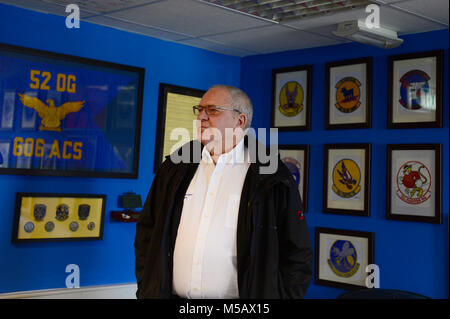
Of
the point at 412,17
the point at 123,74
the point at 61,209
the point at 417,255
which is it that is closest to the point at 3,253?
the point at 61,209

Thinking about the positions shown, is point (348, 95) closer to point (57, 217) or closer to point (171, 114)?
point (171, 114)

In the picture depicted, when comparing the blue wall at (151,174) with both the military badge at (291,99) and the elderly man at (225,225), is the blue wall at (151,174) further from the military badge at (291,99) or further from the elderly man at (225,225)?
the elderly man at (225,225)

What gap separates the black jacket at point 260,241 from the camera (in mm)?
2107

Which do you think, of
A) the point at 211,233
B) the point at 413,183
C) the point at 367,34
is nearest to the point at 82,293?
the point at 211,233

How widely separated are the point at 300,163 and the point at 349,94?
65 centimetres

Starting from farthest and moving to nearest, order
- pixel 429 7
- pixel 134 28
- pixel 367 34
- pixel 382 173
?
pixel 134 28, pixel 382 173, pixel 367 34, pixel 429 7

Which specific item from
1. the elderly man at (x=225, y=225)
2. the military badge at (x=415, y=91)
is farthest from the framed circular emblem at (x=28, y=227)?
the military badge at (x=415, y=91)

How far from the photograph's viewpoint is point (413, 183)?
11.7ft

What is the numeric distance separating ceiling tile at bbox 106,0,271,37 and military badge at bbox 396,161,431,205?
4.40 ft

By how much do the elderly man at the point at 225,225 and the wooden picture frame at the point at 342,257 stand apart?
5.61ft

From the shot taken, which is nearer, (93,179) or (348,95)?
(93,179)

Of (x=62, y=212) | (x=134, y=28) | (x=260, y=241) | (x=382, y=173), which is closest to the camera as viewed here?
(x=260, y=241)

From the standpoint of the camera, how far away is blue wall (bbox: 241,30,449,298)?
11.3 ft

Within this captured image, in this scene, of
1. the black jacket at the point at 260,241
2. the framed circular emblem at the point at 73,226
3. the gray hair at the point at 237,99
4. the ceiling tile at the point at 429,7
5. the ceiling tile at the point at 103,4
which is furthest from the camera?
the framed circular emblem at the point at 73,226
